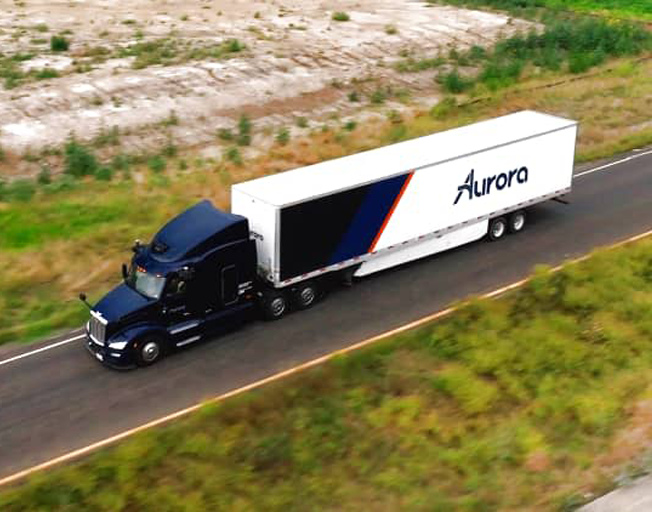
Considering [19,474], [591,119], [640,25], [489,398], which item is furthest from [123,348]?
[640,25]

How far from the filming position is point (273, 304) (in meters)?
22.4

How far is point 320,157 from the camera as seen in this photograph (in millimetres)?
33312

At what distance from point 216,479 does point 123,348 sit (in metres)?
4.82

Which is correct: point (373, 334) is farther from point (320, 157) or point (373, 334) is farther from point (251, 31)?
point (251, 31)

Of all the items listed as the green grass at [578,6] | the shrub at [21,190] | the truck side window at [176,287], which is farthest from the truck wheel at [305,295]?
the green grass at [578,6]

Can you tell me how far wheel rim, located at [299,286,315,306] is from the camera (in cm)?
2288

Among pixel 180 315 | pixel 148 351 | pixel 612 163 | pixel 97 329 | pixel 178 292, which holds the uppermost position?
pixel 178 292

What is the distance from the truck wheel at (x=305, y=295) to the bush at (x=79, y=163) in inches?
536

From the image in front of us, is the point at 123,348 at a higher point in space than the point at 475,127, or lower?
lower

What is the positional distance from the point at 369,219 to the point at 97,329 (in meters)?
7.17

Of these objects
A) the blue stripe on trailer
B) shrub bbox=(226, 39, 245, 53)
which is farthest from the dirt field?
the blue stripe on trailer

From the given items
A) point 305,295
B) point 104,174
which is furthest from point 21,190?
point 305,295

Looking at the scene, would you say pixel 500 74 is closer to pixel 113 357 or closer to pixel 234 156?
pixel 234 156

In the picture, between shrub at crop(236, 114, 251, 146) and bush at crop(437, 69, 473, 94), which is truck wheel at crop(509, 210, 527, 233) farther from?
bush at crop(437, 69, 473, 94)
